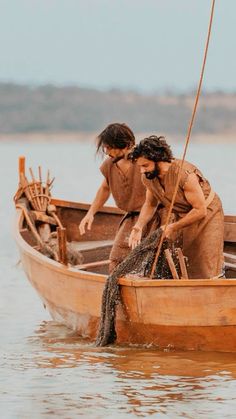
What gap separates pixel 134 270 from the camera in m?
11.7

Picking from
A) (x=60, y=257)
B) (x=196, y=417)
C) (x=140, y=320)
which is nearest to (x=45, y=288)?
(x=60, y=257)

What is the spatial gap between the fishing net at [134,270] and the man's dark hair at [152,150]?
61cm

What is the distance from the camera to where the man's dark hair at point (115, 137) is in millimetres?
11938

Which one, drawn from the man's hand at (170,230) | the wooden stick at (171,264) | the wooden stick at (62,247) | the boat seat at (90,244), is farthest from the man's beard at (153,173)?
the boat seat at (90,244)

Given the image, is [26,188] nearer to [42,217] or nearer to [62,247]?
[42,217]

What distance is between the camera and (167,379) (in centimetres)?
1100

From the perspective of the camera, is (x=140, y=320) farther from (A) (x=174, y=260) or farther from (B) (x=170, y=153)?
(B) (x=170, y=153)

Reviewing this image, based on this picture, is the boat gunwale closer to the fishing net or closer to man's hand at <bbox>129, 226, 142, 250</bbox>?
the fishing net

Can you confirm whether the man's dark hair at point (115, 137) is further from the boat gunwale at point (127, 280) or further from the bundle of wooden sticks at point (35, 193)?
the bundle of wooden sticks at point (35, 193)

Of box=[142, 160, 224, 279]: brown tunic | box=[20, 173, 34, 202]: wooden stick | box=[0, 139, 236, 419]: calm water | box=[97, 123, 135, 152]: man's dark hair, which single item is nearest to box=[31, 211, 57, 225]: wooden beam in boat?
box=[20, 173, 34, 202]: wooden stick

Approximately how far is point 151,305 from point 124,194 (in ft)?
4.74

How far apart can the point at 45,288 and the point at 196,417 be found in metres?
3.75

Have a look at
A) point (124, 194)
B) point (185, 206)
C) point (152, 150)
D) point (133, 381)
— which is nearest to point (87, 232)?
point (124, 194)

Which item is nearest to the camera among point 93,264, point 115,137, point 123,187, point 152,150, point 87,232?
point 152,150
